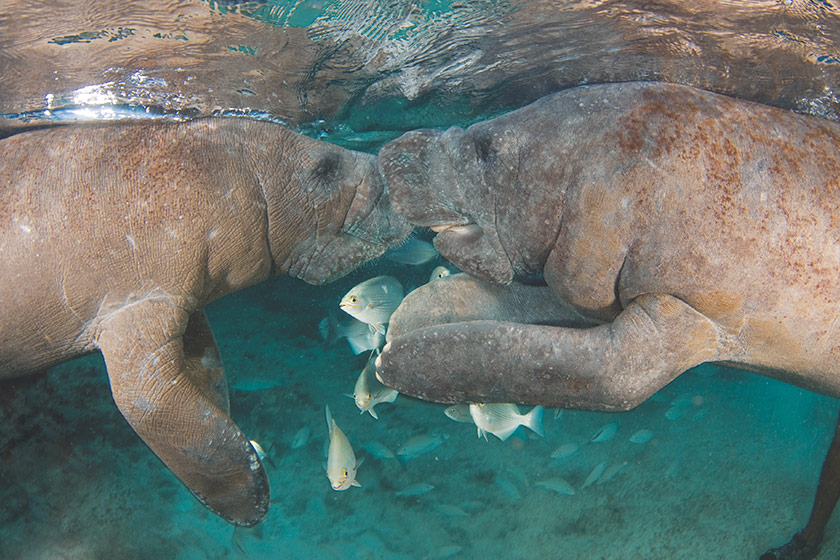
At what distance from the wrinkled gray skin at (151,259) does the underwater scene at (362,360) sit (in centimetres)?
5

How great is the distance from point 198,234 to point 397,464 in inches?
270

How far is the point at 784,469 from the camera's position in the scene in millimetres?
10164

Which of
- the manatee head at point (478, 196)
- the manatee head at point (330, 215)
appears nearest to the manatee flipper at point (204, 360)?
the manatee head at point (330, 215)

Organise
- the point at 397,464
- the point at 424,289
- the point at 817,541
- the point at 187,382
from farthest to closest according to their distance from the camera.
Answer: the point at 397,464
the point at 817,541
the point at 424,289
the point at 187,382

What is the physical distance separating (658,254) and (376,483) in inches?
296

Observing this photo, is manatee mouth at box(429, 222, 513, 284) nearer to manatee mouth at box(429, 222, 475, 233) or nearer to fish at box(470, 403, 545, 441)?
manatee mouth at box(429, 222, 475, 233)

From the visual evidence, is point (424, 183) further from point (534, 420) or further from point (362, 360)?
point (362, 360)

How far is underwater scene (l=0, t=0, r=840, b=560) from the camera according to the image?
12.1ft

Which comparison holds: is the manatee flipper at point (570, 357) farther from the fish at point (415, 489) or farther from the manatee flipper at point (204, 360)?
the fish at point (415, 489)

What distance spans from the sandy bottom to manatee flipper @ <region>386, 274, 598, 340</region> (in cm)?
578

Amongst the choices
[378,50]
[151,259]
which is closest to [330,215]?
[151,259]

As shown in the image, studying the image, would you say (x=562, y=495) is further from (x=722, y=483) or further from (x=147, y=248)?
(x=147, y=248)

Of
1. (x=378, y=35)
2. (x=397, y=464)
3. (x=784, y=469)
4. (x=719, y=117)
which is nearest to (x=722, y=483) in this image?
(x=784, y=469)

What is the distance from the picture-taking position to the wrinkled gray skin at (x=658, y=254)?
2.21 m
